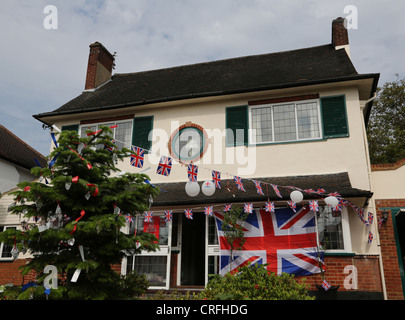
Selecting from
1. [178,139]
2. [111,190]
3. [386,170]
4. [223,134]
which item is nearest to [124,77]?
[178,139]

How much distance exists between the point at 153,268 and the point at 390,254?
6.64 m

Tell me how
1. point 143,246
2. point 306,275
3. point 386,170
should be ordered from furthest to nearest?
point 386,170, point 306,275, point 143,246

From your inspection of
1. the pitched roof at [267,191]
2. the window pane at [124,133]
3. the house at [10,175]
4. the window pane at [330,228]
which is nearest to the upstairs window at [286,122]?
the pitched roof at [267,191]

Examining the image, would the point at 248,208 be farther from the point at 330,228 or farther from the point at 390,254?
the point at 390,254

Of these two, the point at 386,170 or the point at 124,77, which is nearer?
the point at 386,170

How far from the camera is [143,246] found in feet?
21.0

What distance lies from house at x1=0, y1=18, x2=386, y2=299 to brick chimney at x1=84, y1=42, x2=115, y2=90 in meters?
2.06

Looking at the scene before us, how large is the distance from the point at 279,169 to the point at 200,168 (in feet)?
8.02

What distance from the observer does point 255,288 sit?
5.69m

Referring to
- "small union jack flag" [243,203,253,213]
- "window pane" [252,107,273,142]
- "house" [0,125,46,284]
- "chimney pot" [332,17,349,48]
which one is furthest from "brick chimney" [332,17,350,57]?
"house" [0,125,46,284]

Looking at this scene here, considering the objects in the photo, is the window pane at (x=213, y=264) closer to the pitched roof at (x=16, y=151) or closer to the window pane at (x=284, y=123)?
the window pane at (x=284, y=123)

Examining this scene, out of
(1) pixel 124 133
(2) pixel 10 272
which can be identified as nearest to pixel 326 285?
(1) pixel 124 133
